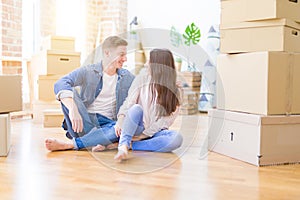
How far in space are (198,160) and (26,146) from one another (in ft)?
3.20

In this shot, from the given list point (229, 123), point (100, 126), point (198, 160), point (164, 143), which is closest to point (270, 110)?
point (229, 123)

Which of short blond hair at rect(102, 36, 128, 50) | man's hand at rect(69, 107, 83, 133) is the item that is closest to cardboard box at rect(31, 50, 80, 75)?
short blond hair at rect(102, 36, 128, 50)

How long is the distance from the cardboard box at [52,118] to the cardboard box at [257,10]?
5.38ft

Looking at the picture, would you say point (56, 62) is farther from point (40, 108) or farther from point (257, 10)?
point (257, 10)

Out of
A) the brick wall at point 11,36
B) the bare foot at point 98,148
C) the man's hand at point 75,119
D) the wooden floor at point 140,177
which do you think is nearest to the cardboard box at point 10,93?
the wooden floor at point 140,177

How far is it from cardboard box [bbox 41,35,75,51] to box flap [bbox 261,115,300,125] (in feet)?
7.45

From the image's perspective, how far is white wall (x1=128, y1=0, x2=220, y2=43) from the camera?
4.51 meters

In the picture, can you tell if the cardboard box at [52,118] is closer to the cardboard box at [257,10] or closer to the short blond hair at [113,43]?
the short blond hair at [113,43]

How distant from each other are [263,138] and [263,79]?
0.27m

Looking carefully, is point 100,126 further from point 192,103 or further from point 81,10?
point 81,10

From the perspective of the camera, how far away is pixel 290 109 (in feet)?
5.79

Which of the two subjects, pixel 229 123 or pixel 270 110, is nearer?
pixel 270 110

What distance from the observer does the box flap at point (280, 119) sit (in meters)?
1.68

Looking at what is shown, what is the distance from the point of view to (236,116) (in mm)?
1829
